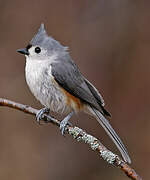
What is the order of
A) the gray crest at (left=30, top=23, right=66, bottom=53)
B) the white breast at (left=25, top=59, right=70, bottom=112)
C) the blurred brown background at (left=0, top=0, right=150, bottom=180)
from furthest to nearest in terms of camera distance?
the blurred brown background at (left=0, top=0, right=150, bottom=180) → the gray crest at (left=30, top=23, right=66, bottom=53) → the white breast at (left=25, top=59, right=70, bottom=112)

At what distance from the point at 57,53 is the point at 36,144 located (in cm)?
159

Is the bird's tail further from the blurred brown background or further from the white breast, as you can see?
the blurred brown background

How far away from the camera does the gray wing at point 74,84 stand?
361 cm

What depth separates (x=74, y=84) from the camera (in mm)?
3664

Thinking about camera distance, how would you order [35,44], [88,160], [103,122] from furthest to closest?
[88,160] < [35,44] < [103,122]

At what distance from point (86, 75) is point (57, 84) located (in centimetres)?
159

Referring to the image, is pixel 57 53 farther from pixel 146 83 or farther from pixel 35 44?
pixel 146 83

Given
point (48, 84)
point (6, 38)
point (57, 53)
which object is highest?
point (6, 38)

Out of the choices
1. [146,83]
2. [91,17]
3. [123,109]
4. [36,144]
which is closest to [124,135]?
[123,109]

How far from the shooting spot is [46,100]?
361cm

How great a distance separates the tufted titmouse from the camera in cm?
358

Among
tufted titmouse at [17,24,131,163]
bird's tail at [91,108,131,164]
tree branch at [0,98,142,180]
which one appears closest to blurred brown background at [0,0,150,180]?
tufted titmouse at [17,24,131,163]

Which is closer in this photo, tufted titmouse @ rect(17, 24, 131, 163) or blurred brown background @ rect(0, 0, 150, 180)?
tufted titmouse @ rect(17, 24, 131, 163)

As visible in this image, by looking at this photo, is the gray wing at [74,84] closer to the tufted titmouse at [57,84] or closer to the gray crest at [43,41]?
the tufted titmouse at [57,84]
